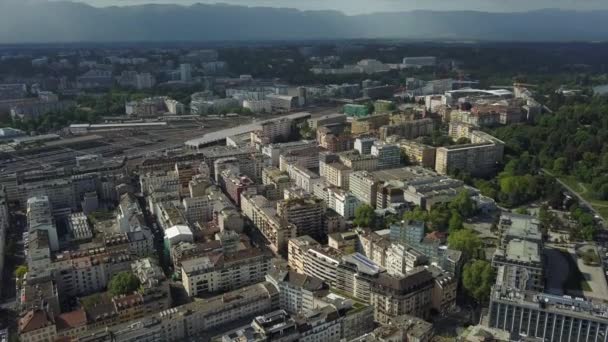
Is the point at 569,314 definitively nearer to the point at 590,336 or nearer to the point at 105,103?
the point at 590,336

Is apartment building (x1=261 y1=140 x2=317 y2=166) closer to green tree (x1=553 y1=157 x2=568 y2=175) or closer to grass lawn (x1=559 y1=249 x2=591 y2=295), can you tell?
green tree (x1=553 y1=157 x2=568 y2=175)

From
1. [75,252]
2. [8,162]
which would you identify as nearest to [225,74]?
[8,162]

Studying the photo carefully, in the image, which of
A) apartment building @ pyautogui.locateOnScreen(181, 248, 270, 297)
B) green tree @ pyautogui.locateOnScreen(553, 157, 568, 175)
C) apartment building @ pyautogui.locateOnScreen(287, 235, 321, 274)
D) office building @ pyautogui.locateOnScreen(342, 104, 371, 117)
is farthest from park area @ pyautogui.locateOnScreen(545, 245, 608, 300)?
office building @ pyautogui.locateOnScreen(342, 104, 371, 117)

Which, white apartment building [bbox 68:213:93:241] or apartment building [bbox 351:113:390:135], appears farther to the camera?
apartment building [bbox 351:113:390:135]

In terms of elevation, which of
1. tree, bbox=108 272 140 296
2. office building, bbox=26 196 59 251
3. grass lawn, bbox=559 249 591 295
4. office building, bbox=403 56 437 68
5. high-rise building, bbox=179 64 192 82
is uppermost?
office building, bbox=403 56 437 68

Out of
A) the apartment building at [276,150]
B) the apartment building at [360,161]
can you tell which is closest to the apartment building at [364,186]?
the apartment building at [360,161]

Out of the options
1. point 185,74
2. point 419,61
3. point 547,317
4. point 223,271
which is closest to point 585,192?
point 547,317

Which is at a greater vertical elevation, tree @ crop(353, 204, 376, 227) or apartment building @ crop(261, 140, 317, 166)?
apartment building @ crop(261, 140, 317, 166)
